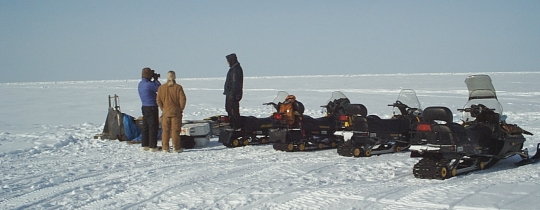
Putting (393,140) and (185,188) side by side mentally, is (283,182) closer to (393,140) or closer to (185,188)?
(185,188)

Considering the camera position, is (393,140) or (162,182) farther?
(393,140)

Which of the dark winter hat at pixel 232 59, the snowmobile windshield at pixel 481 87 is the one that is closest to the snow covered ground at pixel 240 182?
the snowmobile windshield at pixel 481 87

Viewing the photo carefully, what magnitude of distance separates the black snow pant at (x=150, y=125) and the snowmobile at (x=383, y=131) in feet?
9.75

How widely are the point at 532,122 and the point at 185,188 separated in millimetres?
10164

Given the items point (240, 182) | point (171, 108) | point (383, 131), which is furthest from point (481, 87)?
point (171, 108)

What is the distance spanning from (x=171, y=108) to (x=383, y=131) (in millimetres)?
3299

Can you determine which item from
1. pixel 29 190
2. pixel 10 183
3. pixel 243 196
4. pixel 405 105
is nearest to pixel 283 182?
pixel 243 196

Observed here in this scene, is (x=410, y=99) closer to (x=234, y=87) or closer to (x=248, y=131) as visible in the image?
(x=248, y=131)

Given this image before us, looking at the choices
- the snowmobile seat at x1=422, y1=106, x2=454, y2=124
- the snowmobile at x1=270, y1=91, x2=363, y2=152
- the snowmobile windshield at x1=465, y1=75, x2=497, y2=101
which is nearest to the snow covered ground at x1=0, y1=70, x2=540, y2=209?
the snowmobile at x1=270, y1=91, x2=363, y2=152

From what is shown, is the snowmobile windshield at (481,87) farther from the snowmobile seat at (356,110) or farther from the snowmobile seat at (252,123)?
the snowmobile seat at (252,123)

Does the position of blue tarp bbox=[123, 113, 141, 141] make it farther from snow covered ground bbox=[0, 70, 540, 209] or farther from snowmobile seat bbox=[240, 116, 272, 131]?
snowmobile seat bbox=[240, 116, 272, 131]

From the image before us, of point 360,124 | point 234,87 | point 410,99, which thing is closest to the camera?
point 360,124

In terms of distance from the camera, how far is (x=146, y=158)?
7.34m

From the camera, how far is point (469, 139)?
609 centimetres
